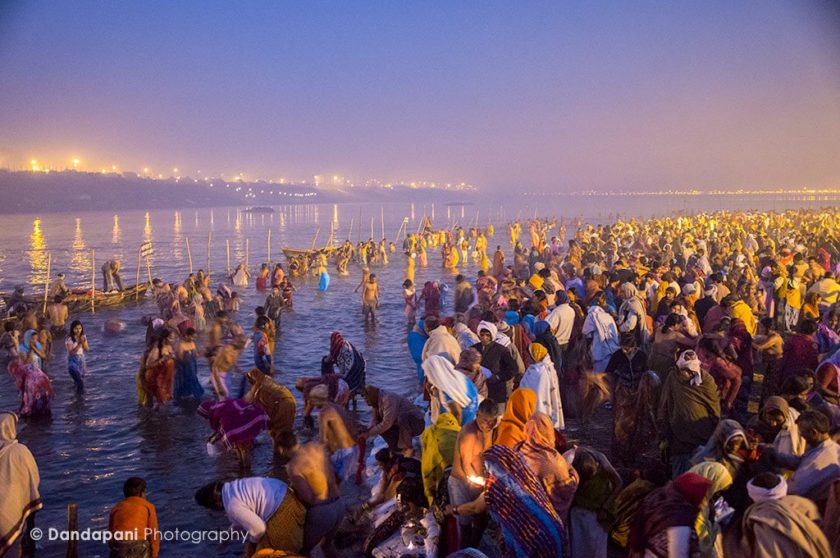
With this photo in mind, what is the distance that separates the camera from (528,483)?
3.76 meters

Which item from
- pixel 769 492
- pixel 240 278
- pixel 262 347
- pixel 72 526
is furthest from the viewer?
pixel 240 278

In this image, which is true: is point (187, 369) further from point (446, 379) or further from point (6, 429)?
point (446, 379)

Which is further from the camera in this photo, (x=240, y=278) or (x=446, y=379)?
(x=240, y=278)

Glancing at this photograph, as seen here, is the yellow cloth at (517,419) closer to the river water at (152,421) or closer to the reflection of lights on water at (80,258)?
the river water at (152,421)

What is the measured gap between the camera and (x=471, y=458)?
4223mm

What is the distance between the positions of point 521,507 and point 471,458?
23.0 inches

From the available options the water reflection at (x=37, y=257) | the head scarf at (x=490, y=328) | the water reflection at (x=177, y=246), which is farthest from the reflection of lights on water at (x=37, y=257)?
the head scarf at (x=490, y=328)

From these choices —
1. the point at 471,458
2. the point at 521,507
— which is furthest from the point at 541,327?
the point at 521,507

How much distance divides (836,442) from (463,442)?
2.58 meters

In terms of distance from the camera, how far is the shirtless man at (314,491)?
410 centimetres

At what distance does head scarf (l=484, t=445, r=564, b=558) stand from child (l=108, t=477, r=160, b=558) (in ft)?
7.89

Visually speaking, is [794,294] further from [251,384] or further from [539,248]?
[539,248]

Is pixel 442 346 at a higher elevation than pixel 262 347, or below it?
higher

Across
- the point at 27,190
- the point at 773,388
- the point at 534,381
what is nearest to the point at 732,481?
the point at 534,381
